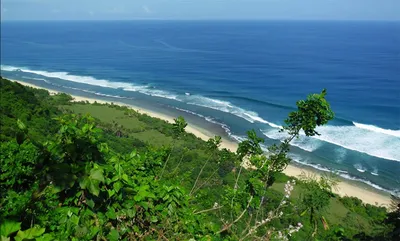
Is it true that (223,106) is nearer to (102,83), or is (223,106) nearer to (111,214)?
(102,83)

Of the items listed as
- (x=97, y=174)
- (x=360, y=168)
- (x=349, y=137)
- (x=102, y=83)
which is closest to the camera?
(x=97, y=174)

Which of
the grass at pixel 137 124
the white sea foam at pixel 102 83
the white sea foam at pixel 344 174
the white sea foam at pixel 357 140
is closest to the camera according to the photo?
the white sea foam at pixel 344 174

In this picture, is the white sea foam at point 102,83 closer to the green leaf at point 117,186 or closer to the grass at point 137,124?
the grass at point 137,124

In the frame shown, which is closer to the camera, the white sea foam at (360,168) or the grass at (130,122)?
the white sea foam at (360,168)

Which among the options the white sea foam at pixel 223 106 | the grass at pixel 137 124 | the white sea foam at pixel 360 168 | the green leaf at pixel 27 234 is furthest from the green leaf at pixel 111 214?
the white sea foam at pixel 223 106

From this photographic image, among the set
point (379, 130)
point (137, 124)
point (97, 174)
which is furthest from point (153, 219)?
point (379, 130)

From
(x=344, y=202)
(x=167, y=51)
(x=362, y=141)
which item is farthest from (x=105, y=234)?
(x=167, y=51)

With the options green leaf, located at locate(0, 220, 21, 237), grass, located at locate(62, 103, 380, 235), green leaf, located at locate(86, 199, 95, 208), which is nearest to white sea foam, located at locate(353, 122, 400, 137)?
grass, located at locate(62, 103, 380, 235)

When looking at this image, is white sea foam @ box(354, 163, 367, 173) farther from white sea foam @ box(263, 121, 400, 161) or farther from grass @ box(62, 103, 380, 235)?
grass @ box(62, 103, 380, 235)
